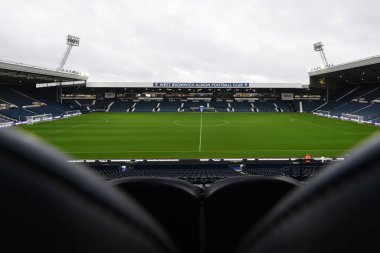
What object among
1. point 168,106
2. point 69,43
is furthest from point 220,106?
point 69,43

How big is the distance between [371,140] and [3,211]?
0.76 m

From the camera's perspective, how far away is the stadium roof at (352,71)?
44.1 meters

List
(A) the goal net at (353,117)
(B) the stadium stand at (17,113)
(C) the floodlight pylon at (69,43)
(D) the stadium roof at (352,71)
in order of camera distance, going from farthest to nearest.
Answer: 1. (C) the floodlight pylon at (69,43)
2. (A) the goal net at (353,117)
3. (B) the stadium stand at (17,113)
4. (D) the stadium roof at (352,71)

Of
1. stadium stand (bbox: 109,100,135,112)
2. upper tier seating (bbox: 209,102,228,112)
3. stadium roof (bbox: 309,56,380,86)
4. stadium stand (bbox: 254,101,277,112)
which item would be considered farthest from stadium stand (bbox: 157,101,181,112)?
stadium roof (bbox: 309,56,380,86)

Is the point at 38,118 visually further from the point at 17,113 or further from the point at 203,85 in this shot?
the point at 203,85

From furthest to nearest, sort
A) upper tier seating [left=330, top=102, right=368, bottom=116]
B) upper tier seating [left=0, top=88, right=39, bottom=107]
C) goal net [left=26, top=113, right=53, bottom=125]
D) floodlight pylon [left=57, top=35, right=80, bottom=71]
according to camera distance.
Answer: floodlight pylon [left=57, top=35, right=80, bottom=71], upper tier seating [left=0, top=88, right=39, bottom=107], upper tier seating [left=330, top=102, right=368, bottom=116], goal net [left=26, top=113, right=53, bottom=125]

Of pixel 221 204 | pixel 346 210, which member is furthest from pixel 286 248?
pixel 221 204

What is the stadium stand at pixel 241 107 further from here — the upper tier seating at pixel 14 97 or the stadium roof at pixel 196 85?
the upper tier seating at pixel 14 97

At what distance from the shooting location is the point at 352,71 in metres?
54.4

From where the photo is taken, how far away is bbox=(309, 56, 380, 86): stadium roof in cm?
4415

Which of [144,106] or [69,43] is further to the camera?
[144,106]

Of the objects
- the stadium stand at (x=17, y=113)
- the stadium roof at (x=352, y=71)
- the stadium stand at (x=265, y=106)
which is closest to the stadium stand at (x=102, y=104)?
the stadium stand at (x=17, y=113)

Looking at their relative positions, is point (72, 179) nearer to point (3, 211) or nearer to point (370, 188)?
point (3, 211)

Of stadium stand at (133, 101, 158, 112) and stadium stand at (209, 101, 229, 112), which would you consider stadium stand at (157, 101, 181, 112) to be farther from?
stadium stand at (209, 101, 229, 112)
